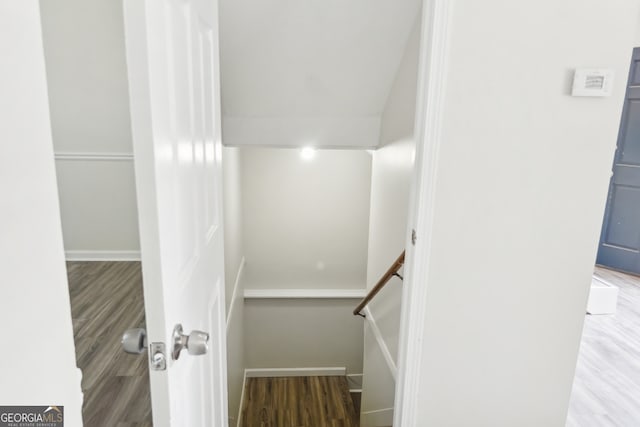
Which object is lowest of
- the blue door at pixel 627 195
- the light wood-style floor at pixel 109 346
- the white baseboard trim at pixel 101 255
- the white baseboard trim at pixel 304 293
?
the white baseboard trim at pixel 304 293

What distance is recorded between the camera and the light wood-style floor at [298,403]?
387 centimetres

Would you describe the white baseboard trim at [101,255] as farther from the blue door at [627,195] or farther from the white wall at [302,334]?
the blue door at [627,195]

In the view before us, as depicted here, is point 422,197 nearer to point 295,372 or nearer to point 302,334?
point 302,334

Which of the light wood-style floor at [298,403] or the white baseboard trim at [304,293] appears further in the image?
the white baseboard trim at [304,293]

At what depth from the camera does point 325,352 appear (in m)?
4.73

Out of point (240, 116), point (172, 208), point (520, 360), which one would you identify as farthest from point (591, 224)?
point (240, 116)

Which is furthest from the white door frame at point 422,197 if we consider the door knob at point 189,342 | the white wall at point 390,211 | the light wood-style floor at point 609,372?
the light wood-style floor at point 609,372

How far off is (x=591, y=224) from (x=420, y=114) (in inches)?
29.3

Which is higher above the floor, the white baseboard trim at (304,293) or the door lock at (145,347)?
the door lock at (145,347)

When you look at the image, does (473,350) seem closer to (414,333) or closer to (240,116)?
(414,333)

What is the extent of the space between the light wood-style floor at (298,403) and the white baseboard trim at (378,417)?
0.98 meters

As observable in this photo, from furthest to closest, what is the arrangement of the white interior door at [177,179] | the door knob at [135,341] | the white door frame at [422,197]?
the white door frame at [422,197]
the door knob at [135,341]
the white interior door at [177,179]

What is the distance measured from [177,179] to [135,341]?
0.33 m

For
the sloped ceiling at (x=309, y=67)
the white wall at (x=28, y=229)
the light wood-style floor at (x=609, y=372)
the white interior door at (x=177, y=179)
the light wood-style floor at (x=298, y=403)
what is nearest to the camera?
the white wall at (x=28, y=229)
